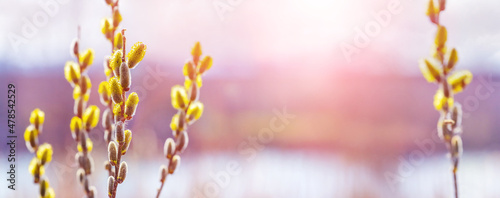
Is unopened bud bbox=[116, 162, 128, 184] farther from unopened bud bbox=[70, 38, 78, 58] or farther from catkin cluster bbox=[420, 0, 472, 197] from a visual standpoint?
catkin cluster bbox=[420, 0, 472, 197]

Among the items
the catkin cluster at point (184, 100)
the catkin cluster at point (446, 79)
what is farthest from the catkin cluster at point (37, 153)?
the catkin cluster at point (446, 79)

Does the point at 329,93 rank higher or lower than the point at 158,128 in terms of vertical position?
higher

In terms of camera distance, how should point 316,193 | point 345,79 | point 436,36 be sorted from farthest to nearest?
point 345,79 < point 316,193 < point 436,36

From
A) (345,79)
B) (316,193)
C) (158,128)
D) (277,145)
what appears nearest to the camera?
(316,193)

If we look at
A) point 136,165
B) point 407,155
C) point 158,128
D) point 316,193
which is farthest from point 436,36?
point 407,155

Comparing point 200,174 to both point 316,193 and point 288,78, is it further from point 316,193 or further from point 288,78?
point 288,78

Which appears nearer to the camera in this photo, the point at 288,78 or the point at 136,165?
the point at 136,165
